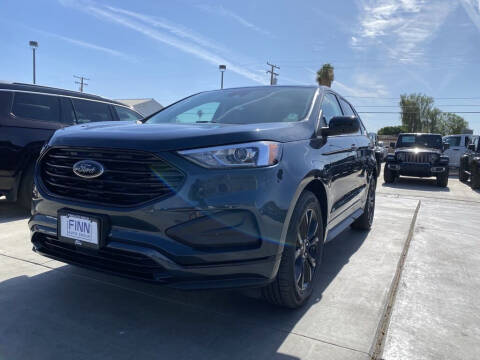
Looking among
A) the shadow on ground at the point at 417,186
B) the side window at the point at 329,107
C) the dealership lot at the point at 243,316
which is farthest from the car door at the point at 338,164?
the shadow on ground at the point at 417,186

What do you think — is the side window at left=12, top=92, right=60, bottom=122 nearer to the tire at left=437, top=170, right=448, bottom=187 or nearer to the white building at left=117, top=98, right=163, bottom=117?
the tire at left=437, top=170, right=448, bottom=187

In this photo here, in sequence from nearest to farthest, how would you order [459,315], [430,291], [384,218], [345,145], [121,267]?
[121,267] < [459,315] < [430,291] < [345,145] < [384,218]

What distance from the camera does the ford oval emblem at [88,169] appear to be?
2.08m

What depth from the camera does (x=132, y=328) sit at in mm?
2229

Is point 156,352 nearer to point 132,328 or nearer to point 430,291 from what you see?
point 132,328

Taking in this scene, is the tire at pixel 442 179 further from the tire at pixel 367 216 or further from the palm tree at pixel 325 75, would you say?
the palm tree at pixel 325 75

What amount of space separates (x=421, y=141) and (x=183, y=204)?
12333 millimetres

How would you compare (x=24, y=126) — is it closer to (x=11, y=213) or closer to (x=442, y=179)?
(x=11, y=213)

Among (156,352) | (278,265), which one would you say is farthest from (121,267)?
(278,265)

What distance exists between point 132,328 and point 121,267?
0.43 m

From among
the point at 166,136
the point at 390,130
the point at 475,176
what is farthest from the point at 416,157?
the point at 390,130

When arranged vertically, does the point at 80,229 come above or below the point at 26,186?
above

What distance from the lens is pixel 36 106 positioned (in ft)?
16.2

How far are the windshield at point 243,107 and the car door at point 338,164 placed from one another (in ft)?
0.84
